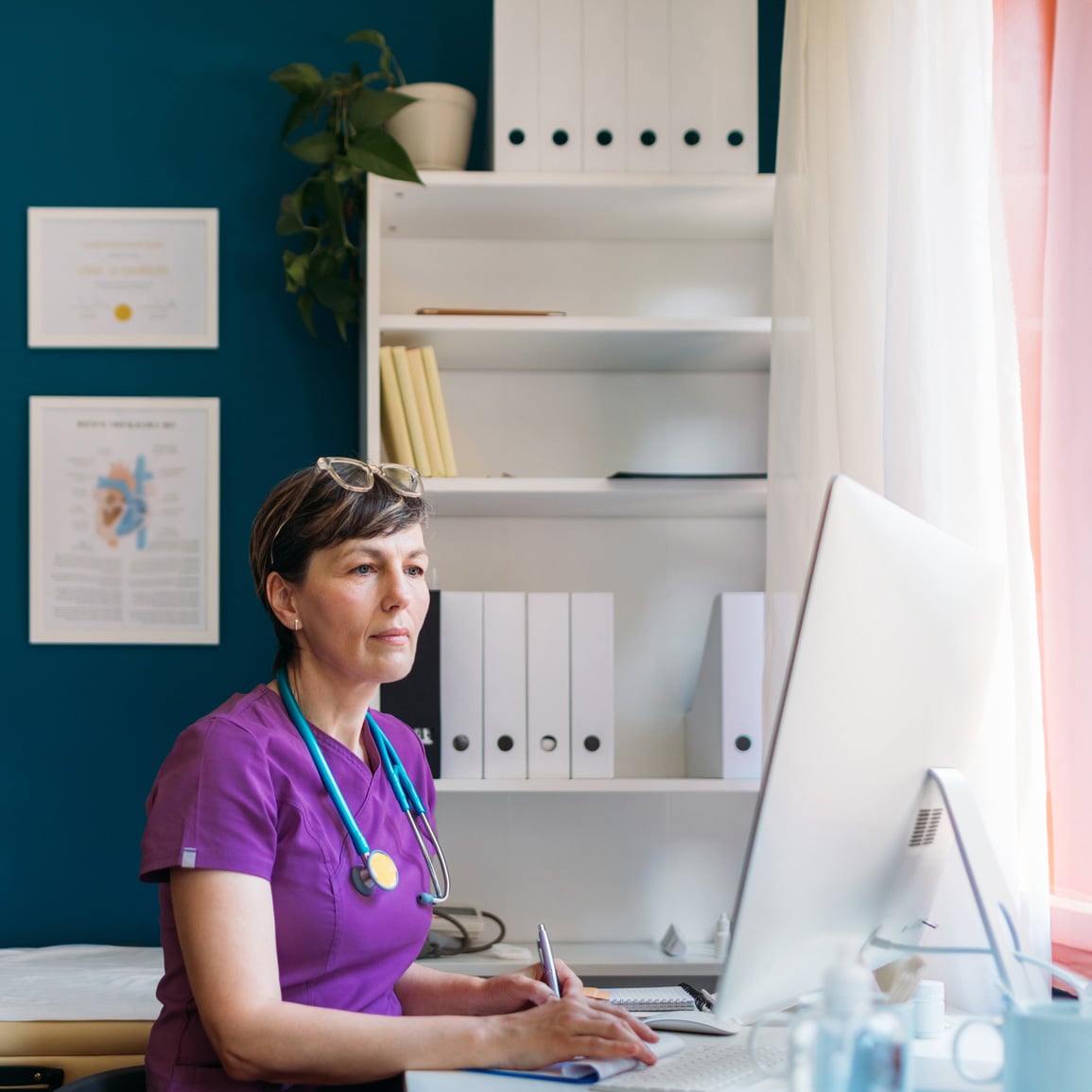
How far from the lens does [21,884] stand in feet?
7.86

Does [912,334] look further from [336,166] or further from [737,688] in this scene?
[336,166]

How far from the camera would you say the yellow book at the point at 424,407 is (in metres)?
2.20

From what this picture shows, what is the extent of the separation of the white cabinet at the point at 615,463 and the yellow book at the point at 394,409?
0.44 feet

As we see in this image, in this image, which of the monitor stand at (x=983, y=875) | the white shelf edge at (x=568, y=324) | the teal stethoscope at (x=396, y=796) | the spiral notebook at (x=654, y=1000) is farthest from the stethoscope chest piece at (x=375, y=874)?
the white shelf edge at (x=568, y=324)

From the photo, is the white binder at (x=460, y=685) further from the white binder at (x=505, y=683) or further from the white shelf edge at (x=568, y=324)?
the white shelf edge at (x=568, y=324)

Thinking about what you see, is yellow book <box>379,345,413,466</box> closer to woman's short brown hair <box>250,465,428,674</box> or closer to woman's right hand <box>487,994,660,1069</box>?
woman's short brown hair <box>250,465,428,674</box>

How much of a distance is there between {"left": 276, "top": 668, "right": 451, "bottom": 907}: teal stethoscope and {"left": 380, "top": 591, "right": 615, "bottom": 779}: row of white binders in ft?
1.70

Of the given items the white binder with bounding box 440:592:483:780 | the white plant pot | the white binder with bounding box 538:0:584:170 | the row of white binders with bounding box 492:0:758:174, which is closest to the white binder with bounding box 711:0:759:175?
the row of white binders with bounding box 492:0:758:174

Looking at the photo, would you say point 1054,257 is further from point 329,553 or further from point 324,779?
point 324,779

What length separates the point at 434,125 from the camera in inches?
88.7

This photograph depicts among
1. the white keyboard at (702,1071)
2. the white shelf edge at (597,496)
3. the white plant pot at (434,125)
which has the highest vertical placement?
the white plant pot at (434,125)

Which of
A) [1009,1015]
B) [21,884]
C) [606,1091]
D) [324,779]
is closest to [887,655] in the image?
[1009,1015]

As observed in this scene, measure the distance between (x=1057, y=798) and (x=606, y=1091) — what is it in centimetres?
64

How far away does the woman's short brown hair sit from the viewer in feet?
5.04
